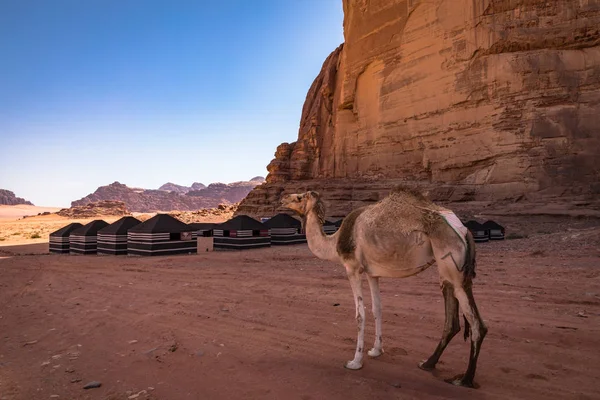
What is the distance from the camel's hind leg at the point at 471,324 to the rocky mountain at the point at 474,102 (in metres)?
30.9

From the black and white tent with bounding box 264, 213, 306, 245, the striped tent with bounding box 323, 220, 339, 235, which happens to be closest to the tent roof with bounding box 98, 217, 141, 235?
the black and white tent with bounding box 264, 213, 306, 245

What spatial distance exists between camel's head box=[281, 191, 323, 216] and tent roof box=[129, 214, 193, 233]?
54.4 feet

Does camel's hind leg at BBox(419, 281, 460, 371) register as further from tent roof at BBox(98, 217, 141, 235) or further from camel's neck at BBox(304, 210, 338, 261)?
tent roof at BBox(98, 217, 141, 235)

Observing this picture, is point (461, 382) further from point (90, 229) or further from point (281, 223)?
point (90, 229)

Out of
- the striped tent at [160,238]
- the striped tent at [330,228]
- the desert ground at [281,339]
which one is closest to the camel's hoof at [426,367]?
the desert ground at [281,339]

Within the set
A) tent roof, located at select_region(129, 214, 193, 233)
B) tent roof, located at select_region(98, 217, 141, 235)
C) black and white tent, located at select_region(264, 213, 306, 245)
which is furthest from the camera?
black and white tent, located at select_region(264, 213, 306, 245)

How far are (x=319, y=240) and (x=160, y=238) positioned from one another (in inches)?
Answer: 679

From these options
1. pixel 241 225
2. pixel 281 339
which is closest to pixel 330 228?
pixel 241 225

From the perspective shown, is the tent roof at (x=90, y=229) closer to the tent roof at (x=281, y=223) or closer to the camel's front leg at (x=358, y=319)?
the tent roof at (x=281, y=223)

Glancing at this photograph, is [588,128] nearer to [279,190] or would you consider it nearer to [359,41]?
[359,41]

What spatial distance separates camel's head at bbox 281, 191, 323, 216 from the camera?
6.14m

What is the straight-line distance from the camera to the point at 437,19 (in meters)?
40.5

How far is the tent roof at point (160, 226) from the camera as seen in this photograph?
2097 centimetres

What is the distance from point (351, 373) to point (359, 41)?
2109 inches
